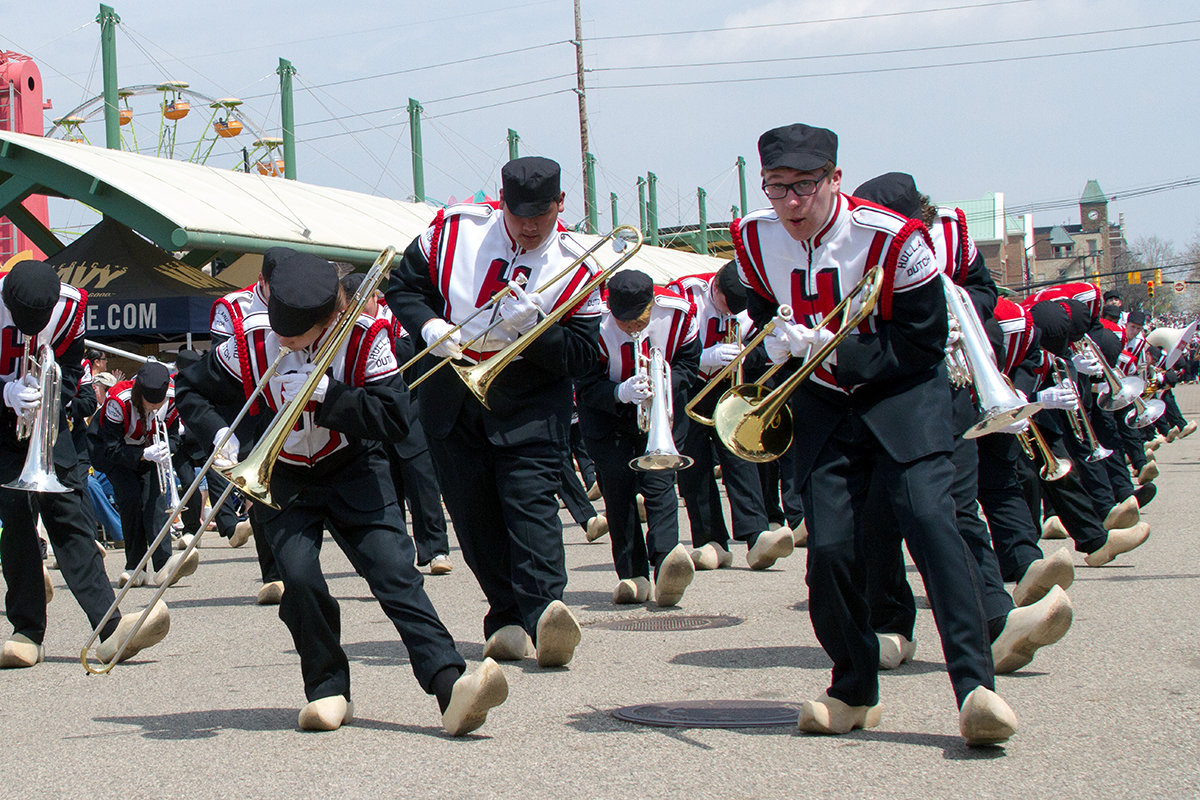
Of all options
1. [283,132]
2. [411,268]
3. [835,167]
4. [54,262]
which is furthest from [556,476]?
[283,132]

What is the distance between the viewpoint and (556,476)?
627 centimetres

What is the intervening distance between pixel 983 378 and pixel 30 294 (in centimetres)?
391

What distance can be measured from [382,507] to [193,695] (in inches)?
52.4

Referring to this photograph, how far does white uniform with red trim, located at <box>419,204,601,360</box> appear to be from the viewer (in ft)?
20.2

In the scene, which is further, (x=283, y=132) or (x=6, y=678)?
(x=283, y=132)

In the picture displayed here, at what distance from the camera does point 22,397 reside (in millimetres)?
6492

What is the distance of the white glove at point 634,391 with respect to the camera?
8016mm

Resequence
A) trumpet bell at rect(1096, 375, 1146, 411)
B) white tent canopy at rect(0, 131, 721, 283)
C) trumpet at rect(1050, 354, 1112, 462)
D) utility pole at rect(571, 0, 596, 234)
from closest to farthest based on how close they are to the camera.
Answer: trumpet at rect(1050, 354, 1112, 462), trumpet bell at rect(1096, 375, 1146, 411), white tent canopy at rect(0, 131, 721, 283), utility pole at rect(571, 0, 596, 234)

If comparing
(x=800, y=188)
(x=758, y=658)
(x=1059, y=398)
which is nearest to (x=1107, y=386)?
(x=1059, y=398)

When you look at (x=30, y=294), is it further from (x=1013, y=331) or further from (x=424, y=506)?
(x=1013, y=331)

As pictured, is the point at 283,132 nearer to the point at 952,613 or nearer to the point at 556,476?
the point at 556,476

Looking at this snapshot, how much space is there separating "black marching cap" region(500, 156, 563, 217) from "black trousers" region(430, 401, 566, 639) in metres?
0.79

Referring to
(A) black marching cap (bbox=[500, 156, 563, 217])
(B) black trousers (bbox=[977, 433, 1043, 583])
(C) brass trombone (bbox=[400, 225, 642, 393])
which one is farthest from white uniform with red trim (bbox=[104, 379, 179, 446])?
(B) black trousers (bbox=[977, 433, 1043, 583])

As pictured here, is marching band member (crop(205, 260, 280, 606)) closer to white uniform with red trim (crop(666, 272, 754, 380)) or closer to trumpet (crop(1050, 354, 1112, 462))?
white uniform with red trim (crop(666, 272, 754, 380))
